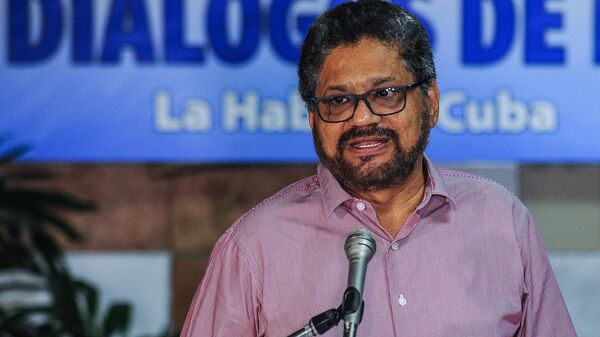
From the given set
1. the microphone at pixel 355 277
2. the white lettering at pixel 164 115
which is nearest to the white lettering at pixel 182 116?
the white lettering at pixel 164 115

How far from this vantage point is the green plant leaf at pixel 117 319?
130 inches

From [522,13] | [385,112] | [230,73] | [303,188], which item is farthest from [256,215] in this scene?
[522,13]

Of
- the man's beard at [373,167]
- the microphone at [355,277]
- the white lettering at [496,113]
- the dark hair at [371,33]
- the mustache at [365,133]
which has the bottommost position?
the white lettering at [496,113]

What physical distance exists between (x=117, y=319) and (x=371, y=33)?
176 centimetres

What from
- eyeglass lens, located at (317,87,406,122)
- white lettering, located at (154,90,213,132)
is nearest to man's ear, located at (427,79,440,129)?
eyeglass lens, located at (317,87,406,122)

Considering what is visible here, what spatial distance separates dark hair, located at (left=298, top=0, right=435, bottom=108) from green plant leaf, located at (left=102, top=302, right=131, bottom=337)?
1.61m

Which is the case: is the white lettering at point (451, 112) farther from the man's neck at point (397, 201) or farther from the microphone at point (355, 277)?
the microphone at point (355, 277)

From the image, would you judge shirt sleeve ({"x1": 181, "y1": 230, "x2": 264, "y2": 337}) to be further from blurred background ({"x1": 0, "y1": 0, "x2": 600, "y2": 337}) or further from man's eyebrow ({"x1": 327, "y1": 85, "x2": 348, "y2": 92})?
blurred background ({"x1": 0, "y1": 0, "x2": 600, "y2": 337})

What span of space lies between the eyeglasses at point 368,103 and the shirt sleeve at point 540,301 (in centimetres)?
36

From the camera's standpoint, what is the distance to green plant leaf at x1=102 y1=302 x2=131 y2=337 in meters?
3.30

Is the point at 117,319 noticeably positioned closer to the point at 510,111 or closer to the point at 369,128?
the point at 510,111

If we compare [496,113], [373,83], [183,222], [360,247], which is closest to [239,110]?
[183,222]

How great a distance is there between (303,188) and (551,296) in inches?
20.3

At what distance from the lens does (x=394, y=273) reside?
1896 millimetres
